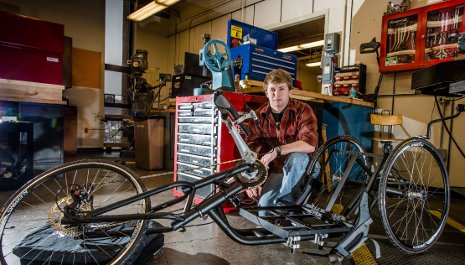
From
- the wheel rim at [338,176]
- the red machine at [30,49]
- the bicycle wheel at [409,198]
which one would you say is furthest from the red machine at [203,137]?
the red machine at [30,49]

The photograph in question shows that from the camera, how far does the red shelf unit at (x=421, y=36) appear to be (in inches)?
127

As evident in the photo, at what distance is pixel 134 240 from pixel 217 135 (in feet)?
3.59

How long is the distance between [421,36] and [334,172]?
2.06 m

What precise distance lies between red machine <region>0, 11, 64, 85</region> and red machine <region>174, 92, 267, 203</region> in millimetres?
1948

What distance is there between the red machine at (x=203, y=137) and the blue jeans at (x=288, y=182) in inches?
18.4

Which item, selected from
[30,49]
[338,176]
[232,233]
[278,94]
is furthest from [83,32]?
[232,233]

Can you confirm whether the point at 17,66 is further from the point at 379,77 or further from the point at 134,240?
the point at 379,77

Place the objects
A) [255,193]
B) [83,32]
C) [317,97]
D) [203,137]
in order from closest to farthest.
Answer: [255,193], [203,137], [317,97], [83,32]

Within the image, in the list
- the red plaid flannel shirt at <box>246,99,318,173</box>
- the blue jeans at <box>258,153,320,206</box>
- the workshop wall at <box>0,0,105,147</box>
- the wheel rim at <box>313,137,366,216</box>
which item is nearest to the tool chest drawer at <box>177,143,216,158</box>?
the red plaid flannel shirt at <box>246,99,318,173</box>

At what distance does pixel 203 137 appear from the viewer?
232cm

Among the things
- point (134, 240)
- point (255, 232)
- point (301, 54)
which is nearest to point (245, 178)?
point (255, 232)

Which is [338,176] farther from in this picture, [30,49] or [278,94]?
[30,49]

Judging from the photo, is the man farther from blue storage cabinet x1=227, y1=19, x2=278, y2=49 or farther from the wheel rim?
blue storage cabinet x1=227, y1=19, x2=278, y2=49

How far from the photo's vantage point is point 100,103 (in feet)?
21.8
